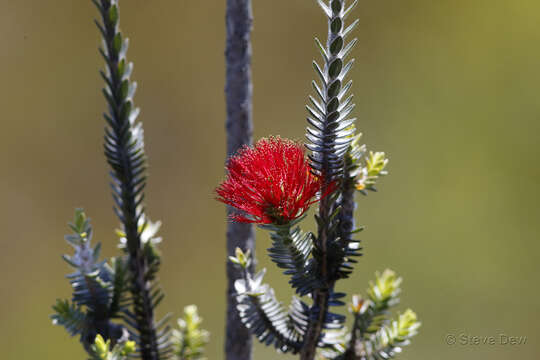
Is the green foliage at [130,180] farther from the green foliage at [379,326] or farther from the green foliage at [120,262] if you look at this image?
the green foliage at [379,326]

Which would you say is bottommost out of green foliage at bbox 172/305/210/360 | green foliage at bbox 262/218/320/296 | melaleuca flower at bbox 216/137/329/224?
green foliage at bbox 172/305/210/360

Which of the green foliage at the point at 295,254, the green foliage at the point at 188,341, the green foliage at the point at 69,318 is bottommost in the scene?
the green foliage at the point at 188,341

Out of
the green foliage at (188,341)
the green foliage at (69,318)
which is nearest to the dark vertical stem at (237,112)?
the green foliage at (188,341)

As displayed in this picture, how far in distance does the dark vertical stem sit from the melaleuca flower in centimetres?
11

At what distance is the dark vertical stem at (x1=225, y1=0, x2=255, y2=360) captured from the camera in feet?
1.59

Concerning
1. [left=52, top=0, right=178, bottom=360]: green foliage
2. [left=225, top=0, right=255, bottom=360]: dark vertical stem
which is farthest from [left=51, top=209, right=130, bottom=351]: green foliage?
[left=225, top=0, right=255, bottom=360]: dark vertical stem

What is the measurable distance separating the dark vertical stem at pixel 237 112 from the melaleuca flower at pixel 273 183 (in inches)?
4.5

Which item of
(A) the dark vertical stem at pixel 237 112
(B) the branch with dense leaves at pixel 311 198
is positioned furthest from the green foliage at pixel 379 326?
Answer: (A) the dark vertical stem at pixel 237 112

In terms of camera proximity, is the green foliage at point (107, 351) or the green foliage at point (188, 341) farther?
the green foliage at point (188, 341)

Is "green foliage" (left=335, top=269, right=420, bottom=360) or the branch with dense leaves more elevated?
the branch with dense leaves

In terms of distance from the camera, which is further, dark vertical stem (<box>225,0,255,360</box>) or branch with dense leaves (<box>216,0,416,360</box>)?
dark vertical stem (<box>225,0,255,360</box>)

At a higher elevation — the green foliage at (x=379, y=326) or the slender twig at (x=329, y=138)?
the slender twig at (x=329, y=138)

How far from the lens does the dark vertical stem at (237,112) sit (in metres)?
0.48

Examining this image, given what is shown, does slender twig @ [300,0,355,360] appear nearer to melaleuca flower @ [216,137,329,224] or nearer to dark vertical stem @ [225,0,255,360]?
melaleuca flower @ [216,137,329,224]
